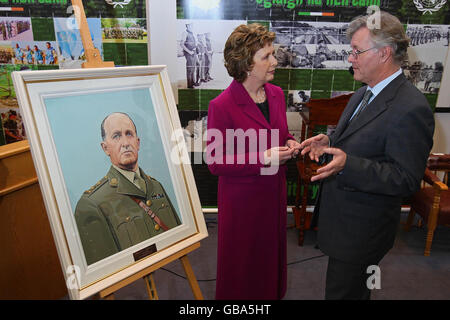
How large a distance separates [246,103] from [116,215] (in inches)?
33.1

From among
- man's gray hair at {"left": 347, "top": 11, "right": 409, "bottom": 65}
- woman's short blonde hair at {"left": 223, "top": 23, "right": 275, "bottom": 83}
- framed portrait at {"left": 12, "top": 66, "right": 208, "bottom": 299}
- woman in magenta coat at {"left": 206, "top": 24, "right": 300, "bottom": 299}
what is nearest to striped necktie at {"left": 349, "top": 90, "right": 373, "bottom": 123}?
man's gray hair at {"left": 347, "top": 11, "right": 409, "bottom": 65}

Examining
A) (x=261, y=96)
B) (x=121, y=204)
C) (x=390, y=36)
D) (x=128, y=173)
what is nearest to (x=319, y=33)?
(x=261, y=96)

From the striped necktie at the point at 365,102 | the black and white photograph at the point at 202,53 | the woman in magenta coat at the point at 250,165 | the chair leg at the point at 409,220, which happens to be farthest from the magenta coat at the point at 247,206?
the chair leg at the point at 409,220

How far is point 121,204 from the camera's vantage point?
147cm

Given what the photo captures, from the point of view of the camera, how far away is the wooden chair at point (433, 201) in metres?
2.79

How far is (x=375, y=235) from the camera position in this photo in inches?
60.8

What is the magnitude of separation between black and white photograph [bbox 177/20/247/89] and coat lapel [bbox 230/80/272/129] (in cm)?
138

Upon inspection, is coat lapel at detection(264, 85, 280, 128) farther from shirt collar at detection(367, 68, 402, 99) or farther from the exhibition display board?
the exhibition display board

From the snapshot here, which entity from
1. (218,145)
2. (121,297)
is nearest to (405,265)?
(218,145)

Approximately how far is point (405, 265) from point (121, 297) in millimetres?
2213

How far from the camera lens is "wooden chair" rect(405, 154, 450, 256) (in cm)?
279

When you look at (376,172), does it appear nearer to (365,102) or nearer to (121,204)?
(365,102)

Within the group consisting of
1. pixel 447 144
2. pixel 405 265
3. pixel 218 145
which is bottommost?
pixel 405 265
